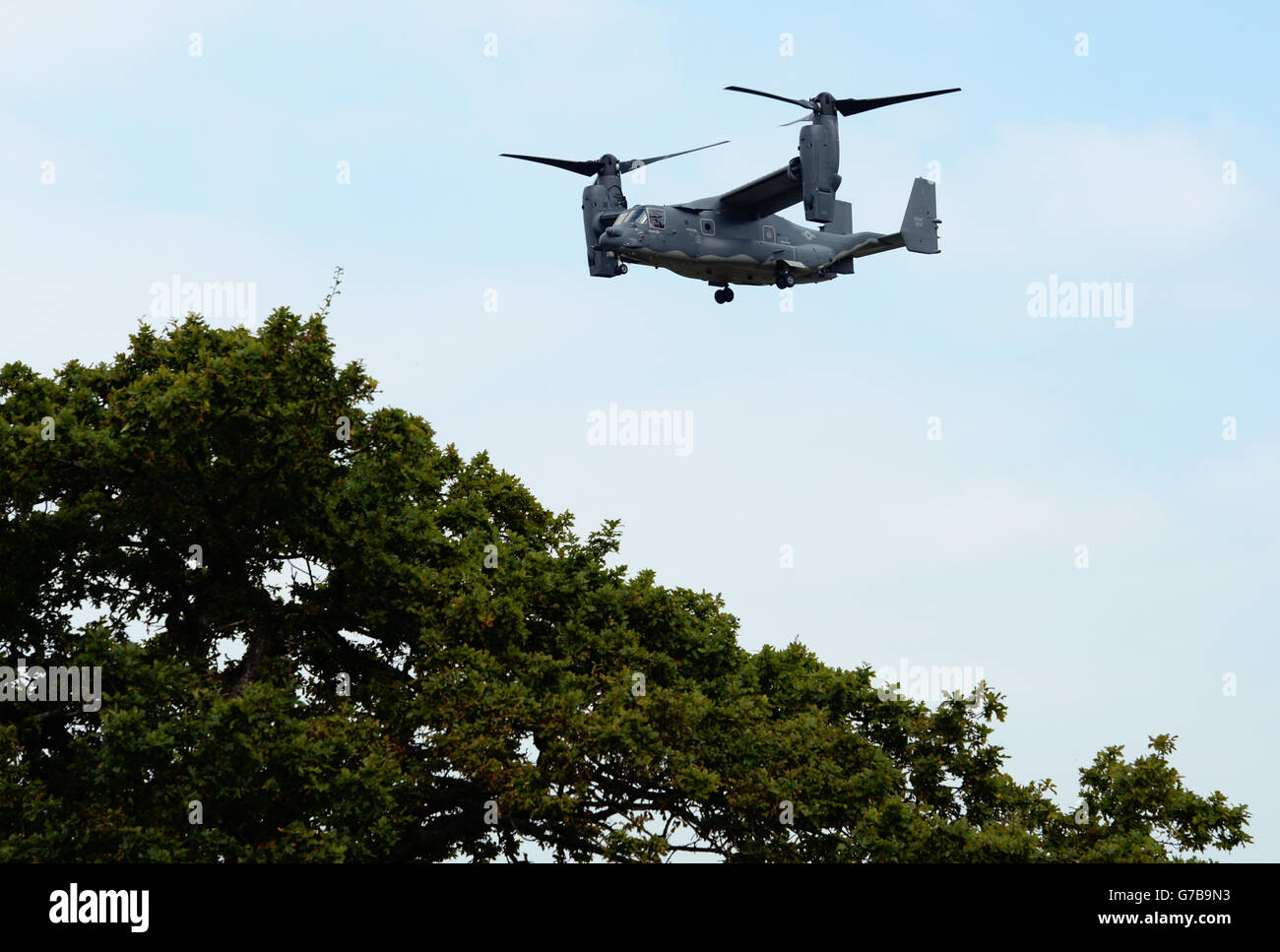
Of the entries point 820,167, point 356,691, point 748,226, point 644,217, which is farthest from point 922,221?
point 356,691

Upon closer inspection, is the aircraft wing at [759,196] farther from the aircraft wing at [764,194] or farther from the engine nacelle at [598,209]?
the engine nacelle at [598,209]

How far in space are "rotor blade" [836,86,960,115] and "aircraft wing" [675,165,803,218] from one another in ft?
8.23

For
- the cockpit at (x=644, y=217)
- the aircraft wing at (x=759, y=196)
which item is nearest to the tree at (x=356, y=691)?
the cockpit at (x=644, y=217)

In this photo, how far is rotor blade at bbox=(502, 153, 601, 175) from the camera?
4819cm

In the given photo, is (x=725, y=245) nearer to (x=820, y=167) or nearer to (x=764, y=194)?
(x=764, y=194)

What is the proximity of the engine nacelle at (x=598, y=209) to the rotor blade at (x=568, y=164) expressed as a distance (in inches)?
27.2

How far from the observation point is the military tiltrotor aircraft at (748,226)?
4166cm

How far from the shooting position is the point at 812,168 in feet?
135

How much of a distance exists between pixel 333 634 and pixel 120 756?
6.34m
